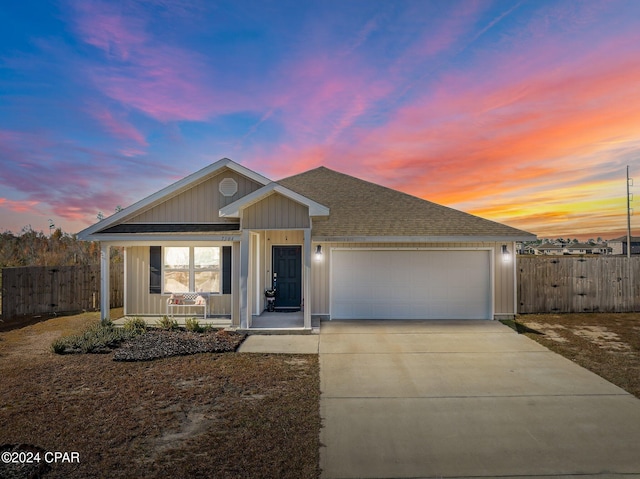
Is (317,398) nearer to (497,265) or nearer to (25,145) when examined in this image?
(497,265)

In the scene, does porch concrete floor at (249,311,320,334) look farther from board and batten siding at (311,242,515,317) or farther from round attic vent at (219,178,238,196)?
round attic vent at (219,178,238,196)

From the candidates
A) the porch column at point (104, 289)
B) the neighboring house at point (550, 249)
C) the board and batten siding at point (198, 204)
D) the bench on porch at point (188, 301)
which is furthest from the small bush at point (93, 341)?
the neighboring house at point (550, 249)

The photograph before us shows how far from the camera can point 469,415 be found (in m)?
4.90

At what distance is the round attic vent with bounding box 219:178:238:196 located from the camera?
427 inches

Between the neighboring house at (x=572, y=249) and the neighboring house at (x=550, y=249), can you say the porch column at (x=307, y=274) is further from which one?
the neighboring house at (x=550, y=249)

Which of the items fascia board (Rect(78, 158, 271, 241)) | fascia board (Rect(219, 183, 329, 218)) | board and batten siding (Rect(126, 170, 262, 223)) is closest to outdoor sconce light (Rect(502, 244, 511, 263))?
fascia board (Rect(219, 183, 329, 218))

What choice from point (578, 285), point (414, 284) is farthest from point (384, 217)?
point (578, 285)

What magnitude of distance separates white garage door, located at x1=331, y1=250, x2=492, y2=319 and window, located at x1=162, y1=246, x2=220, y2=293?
3703 mm

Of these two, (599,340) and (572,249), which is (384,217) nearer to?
(599,340)

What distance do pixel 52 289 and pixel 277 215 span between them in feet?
29.8

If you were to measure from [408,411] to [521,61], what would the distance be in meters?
9.93

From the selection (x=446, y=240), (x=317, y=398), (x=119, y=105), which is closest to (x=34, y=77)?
(x=119, y=105)

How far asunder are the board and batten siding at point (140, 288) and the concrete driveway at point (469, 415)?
5.95 metres

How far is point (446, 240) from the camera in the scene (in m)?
10.7
